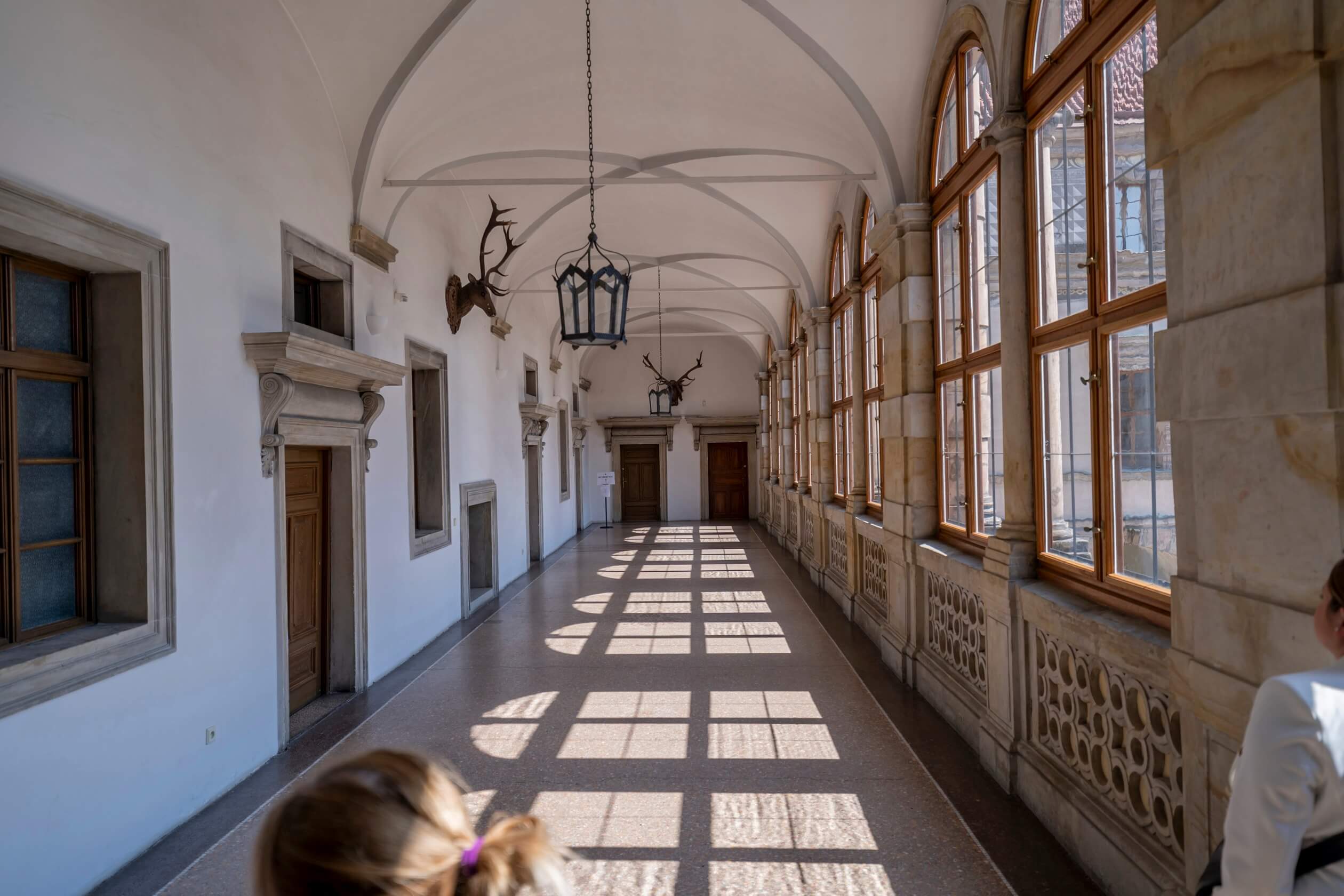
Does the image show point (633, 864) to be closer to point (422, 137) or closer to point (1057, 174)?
point (1057, 174)

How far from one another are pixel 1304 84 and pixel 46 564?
14.0 ft

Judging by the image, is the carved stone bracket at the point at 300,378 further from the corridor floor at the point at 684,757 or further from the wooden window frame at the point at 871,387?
the wooden window frame at the point at 871,387

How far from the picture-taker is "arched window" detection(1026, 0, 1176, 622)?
282 cm

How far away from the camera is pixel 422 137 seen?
6328mm

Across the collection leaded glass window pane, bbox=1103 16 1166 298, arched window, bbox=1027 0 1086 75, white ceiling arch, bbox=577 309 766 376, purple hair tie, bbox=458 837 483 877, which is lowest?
purple hair tie, bbox=458 837 483 877

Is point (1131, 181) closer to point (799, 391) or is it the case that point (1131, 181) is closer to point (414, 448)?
point (414, 448)

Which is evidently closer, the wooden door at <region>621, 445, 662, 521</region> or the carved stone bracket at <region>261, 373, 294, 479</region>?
the carved stone bracket at <region>261, 373, 294, 479</region>

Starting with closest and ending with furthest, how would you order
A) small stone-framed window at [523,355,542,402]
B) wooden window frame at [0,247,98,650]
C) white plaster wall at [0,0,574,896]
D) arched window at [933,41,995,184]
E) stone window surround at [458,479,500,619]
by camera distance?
white plaster wall at [0,0,574,896] < wooden window frame at [0,247,98,650] < arched window at [933,41,995,184] < stone window surround at [458,479,500,619] < small stone-framed window at [523,355,542,402]

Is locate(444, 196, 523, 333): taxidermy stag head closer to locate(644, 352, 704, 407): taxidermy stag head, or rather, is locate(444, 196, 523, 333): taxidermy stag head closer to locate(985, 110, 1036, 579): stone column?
locate(985, 110, 1036, 579): stone column

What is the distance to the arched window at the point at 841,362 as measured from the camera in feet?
28.0

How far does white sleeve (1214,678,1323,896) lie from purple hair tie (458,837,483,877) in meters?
1.10

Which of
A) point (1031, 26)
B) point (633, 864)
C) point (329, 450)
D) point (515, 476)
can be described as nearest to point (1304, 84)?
point (1031, 26)

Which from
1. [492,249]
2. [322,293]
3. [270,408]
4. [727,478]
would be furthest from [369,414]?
[727,478]

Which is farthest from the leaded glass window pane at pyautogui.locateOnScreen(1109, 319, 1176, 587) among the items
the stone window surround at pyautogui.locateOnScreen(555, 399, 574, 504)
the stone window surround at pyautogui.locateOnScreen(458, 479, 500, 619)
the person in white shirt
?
the stone window surround at pyautogui.locateOnScreen(555, 399, 574, 504)
